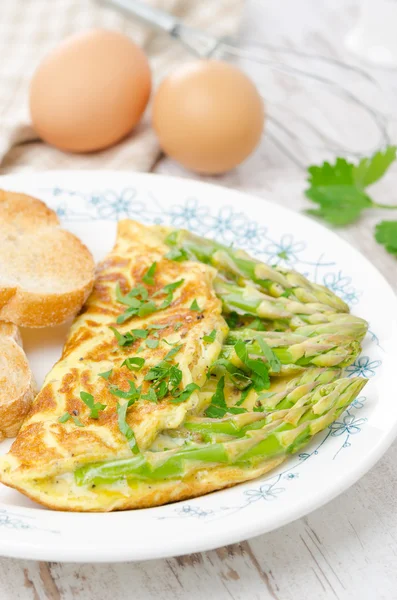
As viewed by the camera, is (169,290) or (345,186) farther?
(345,186)

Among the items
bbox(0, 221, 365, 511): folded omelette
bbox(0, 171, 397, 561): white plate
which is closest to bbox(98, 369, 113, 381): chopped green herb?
bbox(0, 221, 365, 511): folded omelette

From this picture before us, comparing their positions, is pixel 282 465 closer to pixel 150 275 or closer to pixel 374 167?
pixel 150 275

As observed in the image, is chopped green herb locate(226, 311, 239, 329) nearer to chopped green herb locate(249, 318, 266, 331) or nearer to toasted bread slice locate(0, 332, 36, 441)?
chopped green herb locate(249, 318, 266, 331)

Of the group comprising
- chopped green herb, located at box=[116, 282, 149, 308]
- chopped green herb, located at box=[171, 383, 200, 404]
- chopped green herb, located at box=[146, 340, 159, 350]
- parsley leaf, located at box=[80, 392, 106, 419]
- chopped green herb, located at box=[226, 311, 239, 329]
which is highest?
chopped green herb, located at box=[171, 383, 200, 404]

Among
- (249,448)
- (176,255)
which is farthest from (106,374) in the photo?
(176,255)

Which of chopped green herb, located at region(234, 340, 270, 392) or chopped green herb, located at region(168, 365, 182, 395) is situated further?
chopped green herb, located at region(234, 340, 270, 392)

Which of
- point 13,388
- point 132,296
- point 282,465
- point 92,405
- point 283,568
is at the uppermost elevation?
point 282,465

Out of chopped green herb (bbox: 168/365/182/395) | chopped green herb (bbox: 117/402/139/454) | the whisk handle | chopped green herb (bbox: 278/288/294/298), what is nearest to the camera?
chopped green herb (bbox: 117/402/139/454)

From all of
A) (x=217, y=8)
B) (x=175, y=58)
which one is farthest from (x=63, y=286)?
(x=217, y=8)
